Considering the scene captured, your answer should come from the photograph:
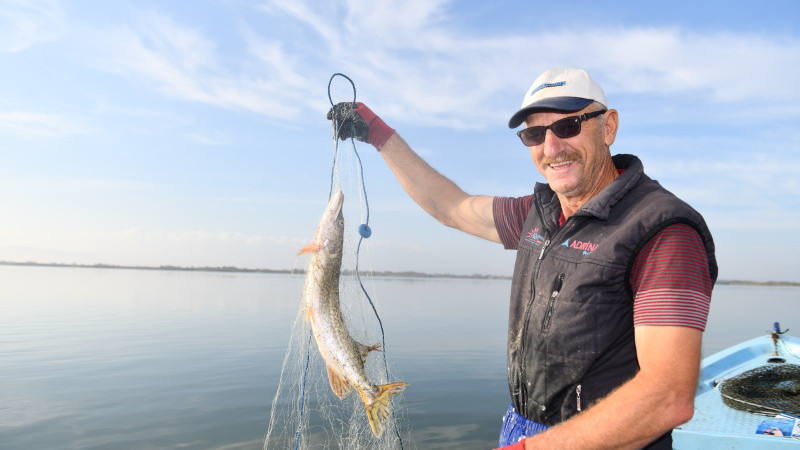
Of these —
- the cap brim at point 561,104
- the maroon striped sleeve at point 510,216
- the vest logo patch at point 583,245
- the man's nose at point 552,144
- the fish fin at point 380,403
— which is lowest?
the fish fin at point 380,403

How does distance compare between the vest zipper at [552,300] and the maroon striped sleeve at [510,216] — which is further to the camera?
the maroon striped sleeve at [510,216]

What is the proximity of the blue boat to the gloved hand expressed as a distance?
3.40 m

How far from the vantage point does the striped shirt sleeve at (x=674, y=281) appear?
212 cm

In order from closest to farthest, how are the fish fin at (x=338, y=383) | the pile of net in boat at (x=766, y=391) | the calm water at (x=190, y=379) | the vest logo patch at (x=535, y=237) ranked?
the vest logo patch at (x=535, y=237) → the fish fin at (x=338, y=383) → the pile of net in boat at (x=766, y=391) → the calm water at (x=190, y=379)

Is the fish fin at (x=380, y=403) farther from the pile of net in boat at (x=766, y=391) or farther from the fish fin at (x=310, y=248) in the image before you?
the pile of net in boat at (x=766, y=391)

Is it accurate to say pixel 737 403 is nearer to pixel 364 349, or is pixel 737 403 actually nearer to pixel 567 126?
pixel 364 349

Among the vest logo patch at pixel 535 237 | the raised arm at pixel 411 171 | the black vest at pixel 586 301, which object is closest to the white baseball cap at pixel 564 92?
the black vest at pixel 586 301

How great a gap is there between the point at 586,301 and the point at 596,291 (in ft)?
0.24

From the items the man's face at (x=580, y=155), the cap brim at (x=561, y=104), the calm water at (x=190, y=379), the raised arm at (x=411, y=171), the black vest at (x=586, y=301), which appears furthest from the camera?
the calm water at (x=190, y=379)

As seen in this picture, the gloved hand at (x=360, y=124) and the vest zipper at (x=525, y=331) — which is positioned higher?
the gloved hand at (x=360, y=124)

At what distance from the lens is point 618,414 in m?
2.17

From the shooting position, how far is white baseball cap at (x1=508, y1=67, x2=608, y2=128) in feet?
9.66

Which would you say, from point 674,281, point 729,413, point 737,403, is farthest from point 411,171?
point 737,403

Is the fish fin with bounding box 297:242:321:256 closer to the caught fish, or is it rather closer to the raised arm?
the caught fish
